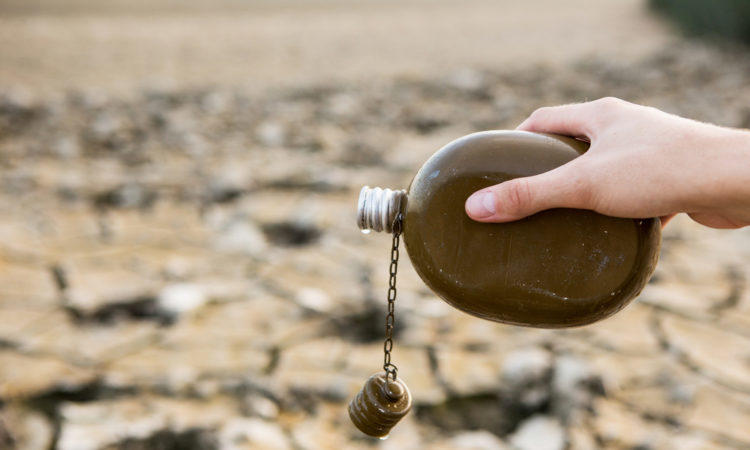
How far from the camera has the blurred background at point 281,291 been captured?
5.71ft

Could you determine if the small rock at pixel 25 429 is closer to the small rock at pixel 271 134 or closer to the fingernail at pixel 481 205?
A: the fingernail at pixel 481 205

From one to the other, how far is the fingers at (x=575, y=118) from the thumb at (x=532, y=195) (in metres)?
0.15

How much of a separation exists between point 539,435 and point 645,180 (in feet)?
3.01

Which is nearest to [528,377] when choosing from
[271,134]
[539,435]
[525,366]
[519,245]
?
[525,366]

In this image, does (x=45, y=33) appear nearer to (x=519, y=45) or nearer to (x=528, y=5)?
(x=519, y=45)

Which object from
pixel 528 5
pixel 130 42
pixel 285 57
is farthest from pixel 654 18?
pixel 130 42

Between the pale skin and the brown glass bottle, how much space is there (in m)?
0.03

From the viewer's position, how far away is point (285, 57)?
6.55 m

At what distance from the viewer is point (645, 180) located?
1.01 m

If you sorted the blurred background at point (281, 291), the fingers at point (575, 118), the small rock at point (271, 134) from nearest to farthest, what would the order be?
the fingers at point (575, 118), the blurred background at point (281, 291), the small rock at point (271, 134)

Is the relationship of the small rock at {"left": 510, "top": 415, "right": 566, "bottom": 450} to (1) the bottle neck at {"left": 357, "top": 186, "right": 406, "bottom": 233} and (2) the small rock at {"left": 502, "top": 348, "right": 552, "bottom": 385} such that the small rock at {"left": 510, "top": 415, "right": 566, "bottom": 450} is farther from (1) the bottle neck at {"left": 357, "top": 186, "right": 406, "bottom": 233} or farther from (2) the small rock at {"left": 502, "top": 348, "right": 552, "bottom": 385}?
(1) the bottle neck at {"left": 357, "top": 186, "right": 406, "bottom": 233}

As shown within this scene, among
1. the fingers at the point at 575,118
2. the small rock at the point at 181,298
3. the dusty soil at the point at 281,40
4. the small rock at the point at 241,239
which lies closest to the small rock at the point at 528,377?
the fingers at the point at 575,118

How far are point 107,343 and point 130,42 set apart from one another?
5852 mm

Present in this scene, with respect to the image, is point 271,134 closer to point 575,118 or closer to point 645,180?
point 575,118
